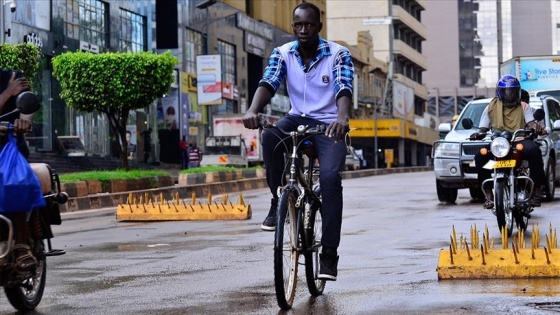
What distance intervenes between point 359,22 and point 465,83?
247 feet

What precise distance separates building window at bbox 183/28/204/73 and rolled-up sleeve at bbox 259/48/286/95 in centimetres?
5173

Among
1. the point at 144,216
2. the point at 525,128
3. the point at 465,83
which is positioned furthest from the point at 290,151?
the point at 465,83

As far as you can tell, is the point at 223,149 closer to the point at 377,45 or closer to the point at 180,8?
the point at 180,8

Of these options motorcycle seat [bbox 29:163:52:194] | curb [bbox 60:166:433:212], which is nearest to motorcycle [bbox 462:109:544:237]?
motorcycle seat [bbox 29:163:52:194]

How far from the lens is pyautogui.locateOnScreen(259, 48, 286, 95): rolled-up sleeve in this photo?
7805mm

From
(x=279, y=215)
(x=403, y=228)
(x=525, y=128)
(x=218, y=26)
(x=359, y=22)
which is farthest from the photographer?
(x=359, y=22)

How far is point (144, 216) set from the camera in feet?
58.5

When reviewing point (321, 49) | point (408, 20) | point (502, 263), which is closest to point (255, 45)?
point (408, 20)

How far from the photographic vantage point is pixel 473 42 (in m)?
183

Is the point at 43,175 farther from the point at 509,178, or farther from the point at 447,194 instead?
the point at 447,194

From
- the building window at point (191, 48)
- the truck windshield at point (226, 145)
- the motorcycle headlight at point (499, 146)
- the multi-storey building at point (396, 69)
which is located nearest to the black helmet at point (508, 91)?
the motorcycle headlight at point (499, 146)

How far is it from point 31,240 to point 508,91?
6511mm

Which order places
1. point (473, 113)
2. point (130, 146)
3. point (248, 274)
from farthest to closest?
point (130, 146) → point (473, 113) → point (248, 274)

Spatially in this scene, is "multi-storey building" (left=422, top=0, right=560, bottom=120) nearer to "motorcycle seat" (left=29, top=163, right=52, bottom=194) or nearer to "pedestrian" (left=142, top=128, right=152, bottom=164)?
"pedestrian" (left=142, top=128, right=152, bottom=164)
